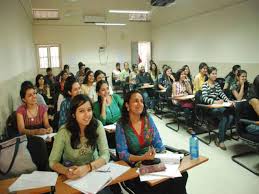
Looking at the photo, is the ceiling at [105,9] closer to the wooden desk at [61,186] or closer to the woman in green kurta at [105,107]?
the woman in green kurta at [105,107]

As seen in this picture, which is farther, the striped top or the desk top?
the striped top

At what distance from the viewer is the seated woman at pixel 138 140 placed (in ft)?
7.31

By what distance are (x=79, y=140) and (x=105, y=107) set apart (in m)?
1.44

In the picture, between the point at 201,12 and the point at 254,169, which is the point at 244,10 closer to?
the point at 201,12

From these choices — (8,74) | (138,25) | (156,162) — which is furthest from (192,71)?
(156,162)

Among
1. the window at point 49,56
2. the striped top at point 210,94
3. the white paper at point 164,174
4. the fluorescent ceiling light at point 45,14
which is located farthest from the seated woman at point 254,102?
the fluorescent ceiling light at point 45,14

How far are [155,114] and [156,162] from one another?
5.23m

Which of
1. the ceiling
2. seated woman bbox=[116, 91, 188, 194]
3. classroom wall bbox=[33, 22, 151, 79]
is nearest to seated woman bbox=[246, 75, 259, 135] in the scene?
seated woman bbox=[116, 91, 188, 194]

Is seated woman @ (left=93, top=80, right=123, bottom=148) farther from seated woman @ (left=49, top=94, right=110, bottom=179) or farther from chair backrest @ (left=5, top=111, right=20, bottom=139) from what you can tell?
seated woman @ (left=49, top=94, right=110, bottom=179)

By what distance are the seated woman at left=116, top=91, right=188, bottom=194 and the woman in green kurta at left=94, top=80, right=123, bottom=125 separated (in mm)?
1059

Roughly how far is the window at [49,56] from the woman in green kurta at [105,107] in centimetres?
766

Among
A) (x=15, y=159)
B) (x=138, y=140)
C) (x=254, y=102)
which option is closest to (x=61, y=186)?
(x=15, y=159)

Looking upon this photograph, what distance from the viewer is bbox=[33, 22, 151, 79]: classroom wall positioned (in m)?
10.4

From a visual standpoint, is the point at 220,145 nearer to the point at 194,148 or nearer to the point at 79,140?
the point at 194,148
